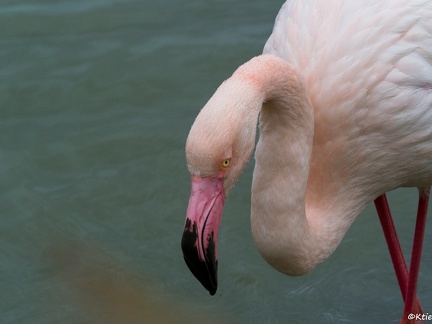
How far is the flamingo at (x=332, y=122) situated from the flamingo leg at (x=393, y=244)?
430 mm

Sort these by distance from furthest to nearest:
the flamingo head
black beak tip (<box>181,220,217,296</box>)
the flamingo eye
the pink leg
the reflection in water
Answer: the reflection in water, the pink leg, black beak tip (<box>181,220,217,296</box>), the flamingo eye, the flamingo head

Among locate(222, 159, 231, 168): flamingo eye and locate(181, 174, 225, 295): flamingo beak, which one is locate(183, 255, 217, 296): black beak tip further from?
locate(222, 159, 231, 168): flamingo eye

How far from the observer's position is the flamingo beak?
359 cm

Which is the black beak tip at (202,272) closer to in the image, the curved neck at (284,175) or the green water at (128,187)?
the curved neck at (284,175)

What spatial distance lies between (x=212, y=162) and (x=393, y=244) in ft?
7.24

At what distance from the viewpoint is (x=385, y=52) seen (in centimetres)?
436

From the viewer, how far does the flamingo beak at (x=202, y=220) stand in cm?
359

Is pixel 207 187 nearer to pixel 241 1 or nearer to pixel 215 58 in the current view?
pixel 215 58

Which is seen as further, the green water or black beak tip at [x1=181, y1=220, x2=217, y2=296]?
the green water

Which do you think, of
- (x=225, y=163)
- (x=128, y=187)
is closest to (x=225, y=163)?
(x=225, y=163)

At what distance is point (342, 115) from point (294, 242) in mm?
667

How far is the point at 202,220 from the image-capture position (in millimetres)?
3635

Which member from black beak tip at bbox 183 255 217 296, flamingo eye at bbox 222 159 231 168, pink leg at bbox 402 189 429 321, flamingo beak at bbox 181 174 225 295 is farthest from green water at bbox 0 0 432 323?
flamingo eye at bbox 222 159 231 168

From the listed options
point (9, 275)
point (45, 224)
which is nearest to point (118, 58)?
point (45, 224)
